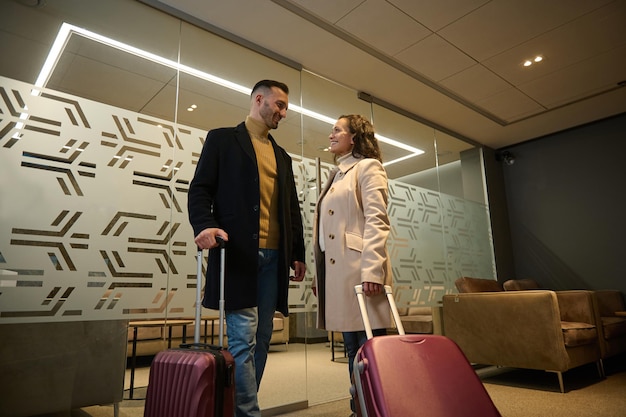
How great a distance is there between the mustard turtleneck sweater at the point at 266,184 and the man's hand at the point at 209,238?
24 cm

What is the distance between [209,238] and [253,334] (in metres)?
0.38

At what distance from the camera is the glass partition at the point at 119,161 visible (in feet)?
6.22

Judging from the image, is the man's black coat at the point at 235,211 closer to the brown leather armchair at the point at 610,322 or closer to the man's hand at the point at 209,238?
the man's hand at the point at 209,238

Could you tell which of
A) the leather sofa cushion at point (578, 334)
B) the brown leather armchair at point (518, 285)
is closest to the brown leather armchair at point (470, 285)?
the brown leather armchair at point (518, 285)

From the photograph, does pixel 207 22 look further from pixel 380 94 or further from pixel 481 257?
pixel 481 257

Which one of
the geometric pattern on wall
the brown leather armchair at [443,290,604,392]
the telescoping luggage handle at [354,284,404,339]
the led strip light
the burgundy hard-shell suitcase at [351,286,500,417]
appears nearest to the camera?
the burgundy hard-shell suitcase at [351,286,500,417]

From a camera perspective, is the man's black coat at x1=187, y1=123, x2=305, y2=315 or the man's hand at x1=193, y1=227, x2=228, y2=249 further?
the man's black coat at x1=187, y1=123, x2=305, y2=315

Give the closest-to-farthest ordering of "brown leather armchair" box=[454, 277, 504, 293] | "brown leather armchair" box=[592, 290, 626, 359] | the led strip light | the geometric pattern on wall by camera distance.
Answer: the geometric pattern on wall < the led strip light < "brown leather armchair" box=[592, 290, 626, 359] < "brown leather armchair" box=[454, 277, 504, 293]

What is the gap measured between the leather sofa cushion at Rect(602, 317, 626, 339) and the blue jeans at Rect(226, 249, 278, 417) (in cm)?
340

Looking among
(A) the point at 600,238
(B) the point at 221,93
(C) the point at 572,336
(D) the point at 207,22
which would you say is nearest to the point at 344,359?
(C) the point at 572,336

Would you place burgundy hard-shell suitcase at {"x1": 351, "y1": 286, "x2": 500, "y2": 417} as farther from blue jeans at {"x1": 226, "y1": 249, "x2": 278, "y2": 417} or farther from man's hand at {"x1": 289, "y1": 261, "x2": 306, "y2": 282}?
man's hand at {"x1": 289, "y1": 261, "x2": 306, "y2": 282}

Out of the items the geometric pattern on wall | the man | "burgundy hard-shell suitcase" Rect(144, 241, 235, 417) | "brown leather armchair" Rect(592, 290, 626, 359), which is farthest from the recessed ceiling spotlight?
"burgundy hard-shell suitcase" Rect(144, 241, 235, 417)

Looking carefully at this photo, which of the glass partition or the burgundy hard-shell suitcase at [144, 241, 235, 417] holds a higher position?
the glass partition

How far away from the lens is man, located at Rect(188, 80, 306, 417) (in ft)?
4.67
